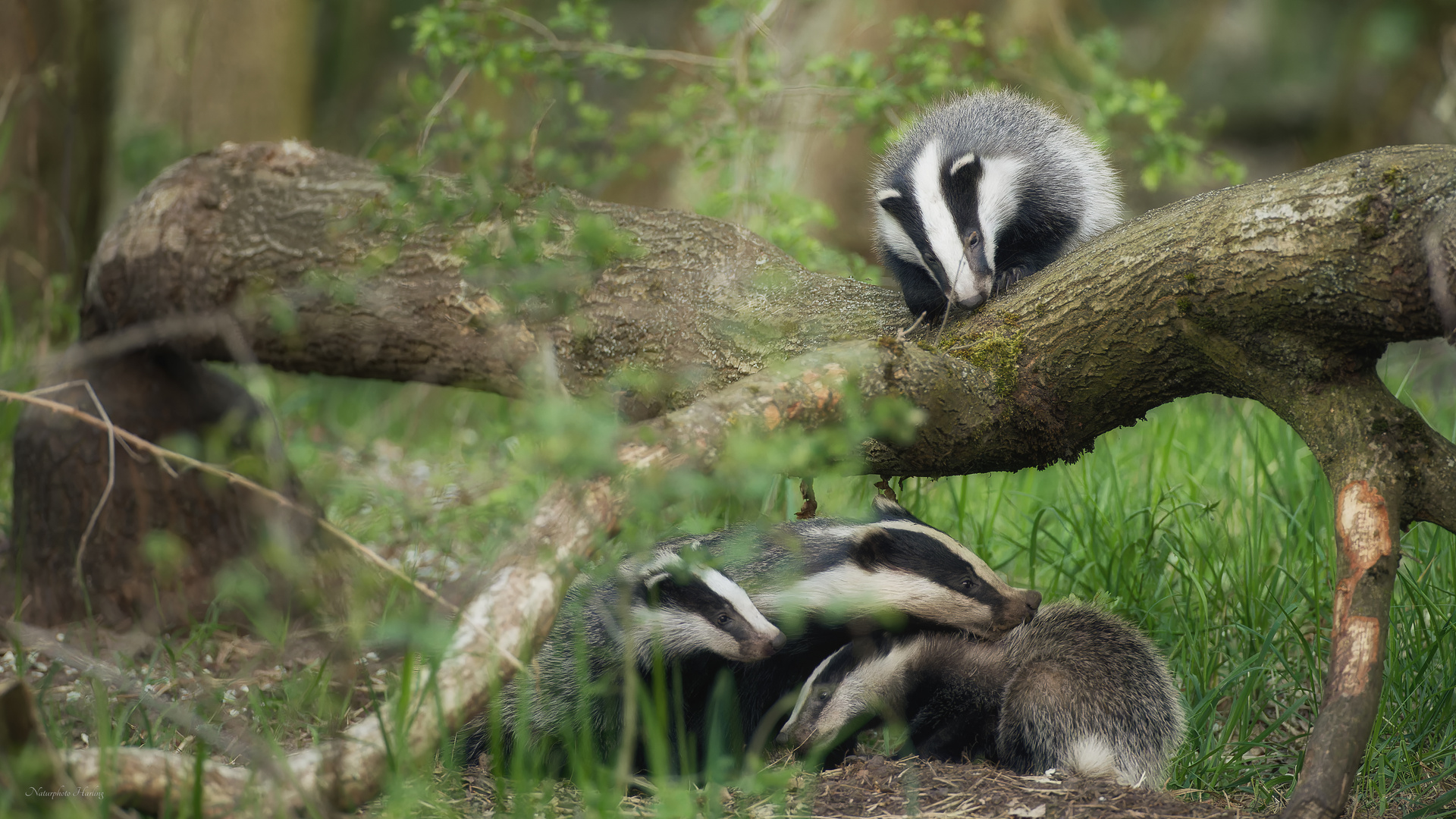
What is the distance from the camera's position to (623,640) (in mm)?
2889

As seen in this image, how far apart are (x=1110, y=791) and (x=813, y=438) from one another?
3.85 ft

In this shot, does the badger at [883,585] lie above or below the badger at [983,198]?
below

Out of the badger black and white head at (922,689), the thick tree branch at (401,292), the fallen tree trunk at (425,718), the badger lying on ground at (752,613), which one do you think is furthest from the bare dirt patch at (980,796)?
the thick tree branch at (401,292)

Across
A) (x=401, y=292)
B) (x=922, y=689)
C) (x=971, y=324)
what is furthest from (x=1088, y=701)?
(x=401, y=292)

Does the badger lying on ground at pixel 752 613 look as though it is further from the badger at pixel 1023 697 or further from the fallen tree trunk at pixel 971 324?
the fallen tree trunk at pixel 971 324

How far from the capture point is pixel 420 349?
333 cm

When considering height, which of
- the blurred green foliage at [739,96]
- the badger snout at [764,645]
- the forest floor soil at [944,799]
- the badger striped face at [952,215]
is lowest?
the forest floor soil at [944,799]

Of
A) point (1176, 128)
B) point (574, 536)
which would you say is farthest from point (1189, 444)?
point (1176, 128)

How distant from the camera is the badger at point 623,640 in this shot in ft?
9.26

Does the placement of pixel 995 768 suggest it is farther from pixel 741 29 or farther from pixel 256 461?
pixel 741 29

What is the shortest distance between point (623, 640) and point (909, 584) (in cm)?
75

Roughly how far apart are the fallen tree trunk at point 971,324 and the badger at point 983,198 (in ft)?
0.59

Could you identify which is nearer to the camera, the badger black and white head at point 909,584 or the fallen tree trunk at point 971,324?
the fallen tree trunk at point 971,324

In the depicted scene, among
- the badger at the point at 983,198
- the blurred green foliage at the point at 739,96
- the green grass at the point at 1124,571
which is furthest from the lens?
the blurred green foliage at the point at 739,96
